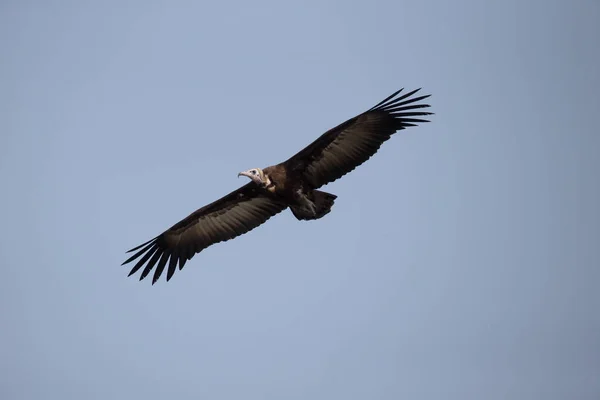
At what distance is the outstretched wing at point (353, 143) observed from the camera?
21984 millimetres

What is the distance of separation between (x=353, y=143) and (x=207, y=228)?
15.0 ft

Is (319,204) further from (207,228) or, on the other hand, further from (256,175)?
(207,228)

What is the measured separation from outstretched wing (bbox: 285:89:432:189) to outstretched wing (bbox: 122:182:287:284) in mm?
1498

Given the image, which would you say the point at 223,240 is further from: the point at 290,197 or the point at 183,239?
the point at 290,197

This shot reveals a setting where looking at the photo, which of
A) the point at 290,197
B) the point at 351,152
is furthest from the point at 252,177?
the point at 351,152

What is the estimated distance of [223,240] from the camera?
24.2 meters

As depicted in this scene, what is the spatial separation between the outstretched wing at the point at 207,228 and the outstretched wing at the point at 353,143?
1.50m

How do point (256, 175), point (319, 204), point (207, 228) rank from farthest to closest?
point (207, 228), point (256, 175), point (319, 204)

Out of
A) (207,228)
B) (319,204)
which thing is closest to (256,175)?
(319,204)

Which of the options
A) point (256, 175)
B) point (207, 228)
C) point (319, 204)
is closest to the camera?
point (319, 204)

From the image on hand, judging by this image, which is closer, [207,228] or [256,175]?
[256,175]

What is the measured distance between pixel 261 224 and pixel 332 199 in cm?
261

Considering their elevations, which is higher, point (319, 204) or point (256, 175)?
point (256, 175)

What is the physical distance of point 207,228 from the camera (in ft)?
79.4
